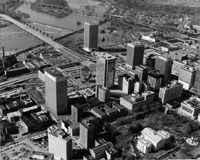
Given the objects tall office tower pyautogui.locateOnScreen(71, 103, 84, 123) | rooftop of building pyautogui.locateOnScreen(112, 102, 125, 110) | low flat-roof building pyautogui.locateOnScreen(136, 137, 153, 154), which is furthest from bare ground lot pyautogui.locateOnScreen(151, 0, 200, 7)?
low flat-roof building pyautogui.locateOnScreen(136, 137, 153, 154)

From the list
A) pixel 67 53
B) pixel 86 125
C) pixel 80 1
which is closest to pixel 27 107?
pixel 86 125

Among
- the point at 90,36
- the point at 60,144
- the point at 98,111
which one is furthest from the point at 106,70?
the point at 90,36

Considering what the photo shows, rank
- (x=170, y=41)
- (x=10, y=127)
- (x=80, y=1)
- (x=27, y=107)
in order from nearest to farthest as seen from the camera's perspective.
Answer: (x=10, y=127), (x=27, y=107), (x=170, y=41), (x=80, y=1)

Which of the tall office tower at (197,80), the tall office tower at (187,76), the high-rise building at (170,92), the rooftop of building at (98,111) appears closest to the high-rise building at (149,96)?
the high-rise building at (170,92)

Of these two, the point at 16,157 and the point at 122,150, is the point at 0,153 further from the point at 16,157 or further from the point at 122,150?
the point at 122,150

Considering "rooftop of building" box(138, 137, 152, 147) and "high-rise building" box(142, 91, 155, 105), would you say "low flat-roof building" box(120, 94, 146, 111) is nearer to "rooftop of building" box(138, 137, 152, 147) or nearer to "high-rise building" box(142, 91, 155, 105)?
"high-rise building" box(142, 91, 155, 105)

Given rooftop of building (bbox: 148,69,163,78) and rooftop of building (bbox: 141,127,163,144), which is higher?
rooftop of building (bbox: 148,69,163,78)

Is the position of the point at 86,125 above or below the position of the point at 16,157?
above
